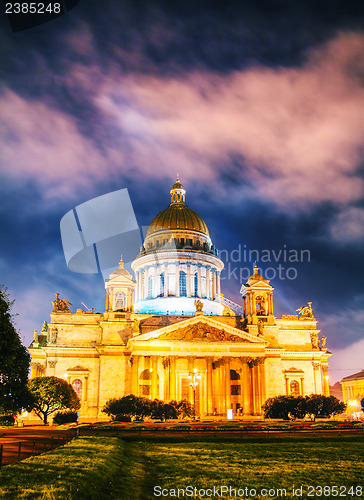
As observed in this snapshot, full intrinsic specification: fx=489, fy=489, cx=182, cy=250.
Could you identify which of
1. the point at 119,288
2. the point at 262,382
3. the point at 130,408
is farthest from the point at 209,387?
the point at 119,288

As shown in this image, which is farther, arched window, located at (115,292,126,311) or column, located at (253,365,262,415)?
arched window, located at (115,292,126,311)

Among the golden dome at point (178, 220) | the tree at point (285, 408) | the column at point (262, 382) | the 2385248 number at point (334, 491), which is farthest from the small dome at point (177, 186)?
the 2385248 number at point (334, 491)

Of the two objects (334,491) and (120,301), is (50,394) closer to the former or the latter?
(120,301)

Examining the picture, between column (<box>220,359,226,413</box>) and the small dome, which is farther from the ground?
the small dome

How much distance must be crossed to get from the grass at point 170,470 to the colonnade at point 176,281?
56441mm

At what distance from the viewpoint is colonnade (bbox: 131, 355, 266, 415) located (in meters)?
65.6

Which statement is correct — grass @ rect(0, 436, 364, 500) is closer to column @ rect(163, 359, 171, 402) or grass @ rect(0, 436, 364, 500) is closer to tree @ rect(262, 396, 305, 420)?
tree @ rect(262, 396, 305, 420)

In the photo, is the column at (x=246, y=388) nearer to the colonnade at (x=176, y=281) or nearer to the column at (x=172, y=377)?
the column at (x=172, y=377)

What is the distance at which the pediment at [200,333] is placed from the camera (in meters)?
67.1

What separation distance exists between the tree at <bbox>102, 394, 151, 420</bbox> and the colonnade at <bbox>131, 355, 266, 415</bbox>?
807 cm

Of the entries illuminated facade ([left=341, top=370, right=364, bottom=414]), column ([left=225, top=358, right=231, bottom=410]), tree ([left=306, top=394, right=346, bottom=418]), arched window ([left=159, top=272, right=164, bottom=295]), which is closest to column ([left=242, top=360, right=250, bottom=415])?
column ([left=225, top=358, right=231, bottom=410])

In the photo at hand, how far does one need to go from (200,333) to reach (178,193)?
124 ft

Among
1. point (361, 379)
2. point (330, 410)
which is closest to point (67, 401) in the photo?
point (330, 410)

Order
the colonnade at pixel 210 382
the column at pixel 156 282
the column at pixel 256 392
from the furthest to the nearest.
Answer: the column at pixel 156 282 < the column at pixel 256 392 < the colonnade at pixel 210 382
